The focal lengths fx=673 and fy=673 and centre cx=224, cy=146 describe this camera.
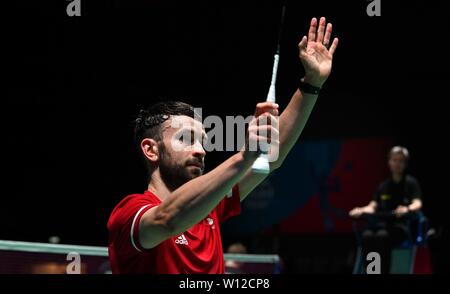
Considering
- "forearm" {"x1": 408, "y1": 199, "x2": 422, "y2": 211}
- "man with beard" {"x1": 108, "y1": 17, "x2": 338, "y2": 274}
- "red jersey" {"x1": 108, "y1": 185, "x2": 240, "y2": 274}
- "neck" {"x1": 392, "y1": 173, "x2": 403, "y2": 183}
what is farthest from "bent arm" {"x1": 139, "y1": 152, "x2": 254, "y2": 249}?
"neck" {"x1": 392, "y1": 173, "x2": 403, "y2": 183}

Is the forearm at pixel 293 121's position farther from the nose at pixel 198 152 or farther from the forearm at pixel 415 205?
the forearm at pixel 415 205

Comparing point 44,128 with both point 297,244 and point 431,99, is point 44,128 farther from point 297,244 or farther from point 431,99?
point 431,99

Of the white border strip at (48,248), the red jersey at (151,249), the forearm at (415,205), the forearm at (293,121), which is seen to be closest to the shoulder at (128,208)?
the red jersey at (151,249)

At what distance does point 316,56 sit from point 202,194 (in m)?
0.99

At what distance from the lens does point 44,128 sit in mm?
8477

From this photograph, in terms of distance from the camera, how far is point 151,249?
2.36 metres

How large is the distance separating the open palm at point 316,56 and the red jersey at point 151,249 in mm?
765

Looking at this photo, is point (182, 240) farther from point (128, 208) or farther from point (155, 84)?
point (155, 84)

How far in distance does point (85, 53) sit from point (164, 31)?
1016 mm

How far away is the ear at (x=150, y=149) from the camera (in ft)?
8.62

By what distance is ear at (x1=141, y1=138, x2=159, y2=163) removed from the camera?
8.62 feet

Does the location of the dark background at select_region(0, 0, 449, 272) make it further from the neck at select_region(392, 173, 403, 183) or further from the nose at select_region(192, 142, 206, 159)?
the nose at select_region(192, 142, 206, 159)

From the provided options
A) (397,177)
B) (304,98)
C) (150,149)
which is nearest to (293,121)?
(304,98)
